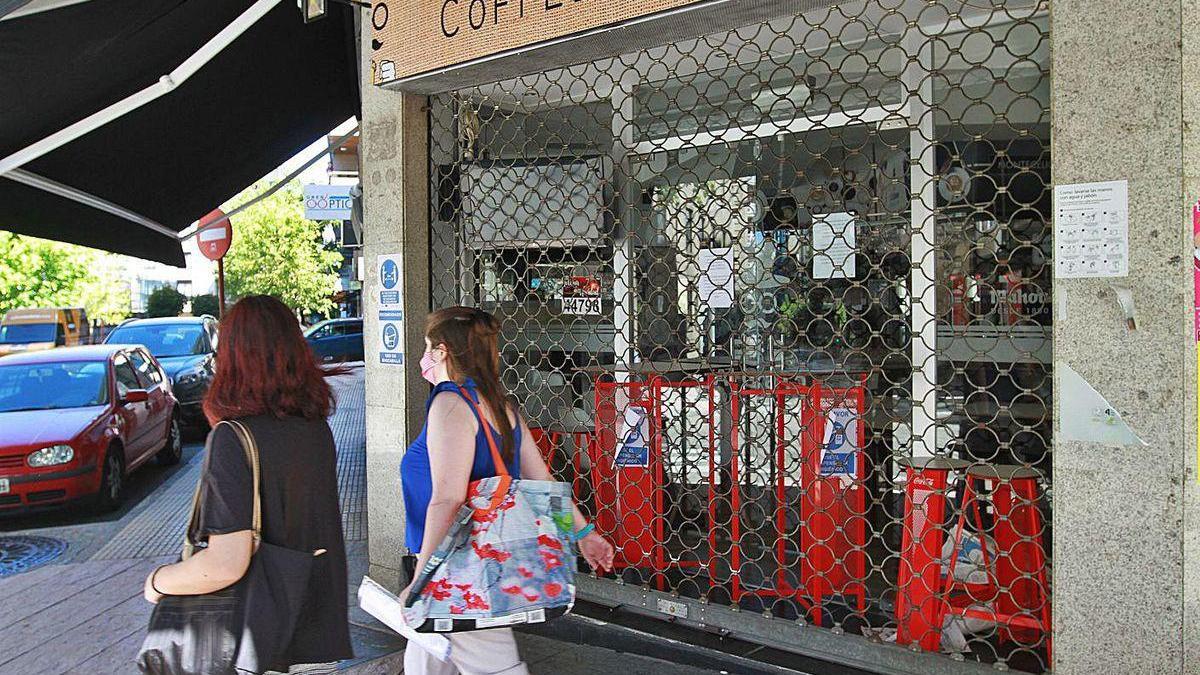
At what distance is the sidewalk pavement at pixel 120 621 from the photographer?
4797mm

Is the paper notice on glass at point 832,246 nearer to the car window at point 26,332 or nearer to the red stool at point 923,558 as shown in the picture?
the red stool at point 923,558

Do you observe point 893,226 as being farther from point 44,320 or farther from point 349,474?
point 44,320

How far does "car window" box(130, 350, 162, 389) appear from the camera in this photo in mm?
11266

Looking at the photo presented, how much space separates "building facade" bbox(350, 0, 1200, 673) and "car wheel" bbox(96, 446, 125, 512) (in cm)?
496

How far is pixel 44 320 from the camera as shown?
24281mm

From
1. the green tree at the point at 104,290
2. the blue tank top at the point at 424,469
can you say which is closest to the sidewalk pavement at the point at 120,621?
the blue tank top at the point at 424,469

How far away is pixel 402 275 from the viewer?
5.65 m

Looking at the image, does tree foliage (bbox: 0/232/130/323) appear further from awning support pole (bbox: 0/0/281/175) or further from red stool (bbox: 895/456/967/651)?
red stool (bbox: 895/456/967/651)

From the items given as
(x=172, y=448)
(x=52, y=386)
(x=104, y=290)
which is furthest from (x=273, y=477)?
(x=104, y=290)

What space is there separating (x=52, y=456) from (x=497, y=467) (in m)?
7.65

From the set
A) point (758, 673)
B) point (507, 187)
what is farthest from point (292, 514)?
point (507, 187)

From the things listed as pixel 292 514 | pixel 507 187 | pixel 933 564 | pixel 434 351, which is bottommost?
pixel 933 564

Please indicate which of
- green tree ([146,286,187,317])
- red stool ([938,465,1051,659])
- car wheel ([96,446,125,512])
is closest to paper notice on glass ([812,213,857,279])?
red stool ([938,465,1051,659])

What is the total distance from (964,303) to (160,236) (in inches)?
245
